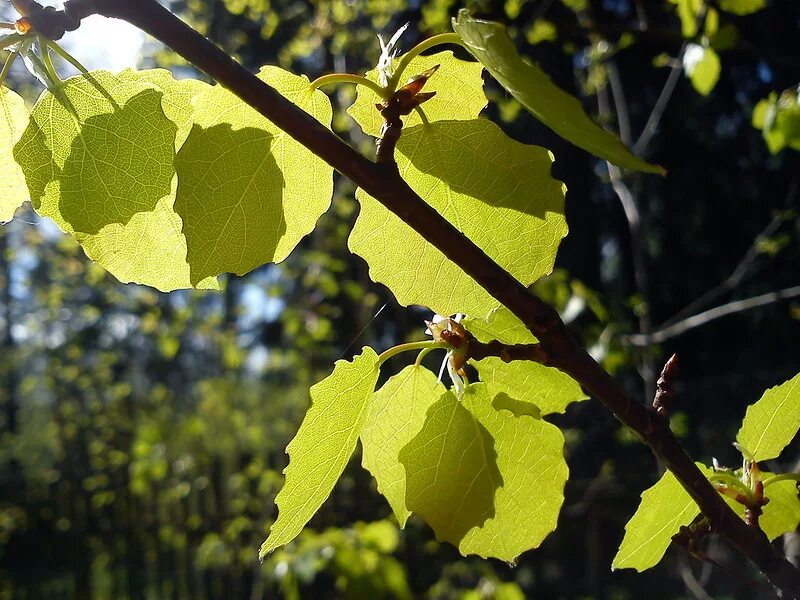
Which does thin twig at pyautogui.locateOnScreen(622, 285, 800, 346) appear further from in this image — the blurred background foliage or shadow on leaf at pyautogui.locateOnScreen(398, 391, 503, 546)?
shadow on leaf at pyautogui.locateOnScreen(398, 391, 503, 546)

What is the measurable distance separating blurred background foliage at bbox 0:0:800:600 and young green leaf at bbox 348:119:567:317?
1.44 metres

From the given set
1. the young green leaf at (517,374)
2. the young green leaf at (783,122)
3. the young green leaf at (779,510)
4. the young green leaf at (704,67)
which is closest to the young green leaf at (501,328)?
the young green leaf at (517,374)

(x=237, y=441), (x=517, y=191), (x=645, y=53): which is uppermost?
(x=645, y=53)

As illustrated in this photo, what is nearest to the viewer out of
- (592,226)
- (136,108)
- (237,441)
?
(136,108)

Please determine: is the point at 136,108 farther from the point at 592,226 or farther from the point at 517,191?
the point at 592,226

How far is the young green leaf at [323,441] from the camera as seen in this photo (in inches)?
18.9

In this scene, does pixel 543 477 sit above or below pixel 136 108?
below

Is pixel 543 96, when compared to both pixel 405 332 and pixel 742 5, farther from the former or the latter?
pixel 405 332

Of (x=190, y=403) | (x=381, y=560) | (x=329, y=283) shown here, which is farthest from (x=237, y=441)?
(x=190, y=403)

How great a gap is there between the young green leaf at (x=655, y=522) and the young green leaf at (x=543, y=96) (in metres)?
0.30

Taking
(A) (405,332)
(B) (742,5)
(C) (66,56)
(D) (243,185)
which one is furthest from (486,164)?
(A) (405,332)

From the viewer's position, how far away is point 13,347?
820 cm

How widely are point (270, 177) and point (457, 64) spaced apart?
162mm

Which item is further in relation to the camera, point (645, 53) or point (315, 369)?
point (645, 53)
